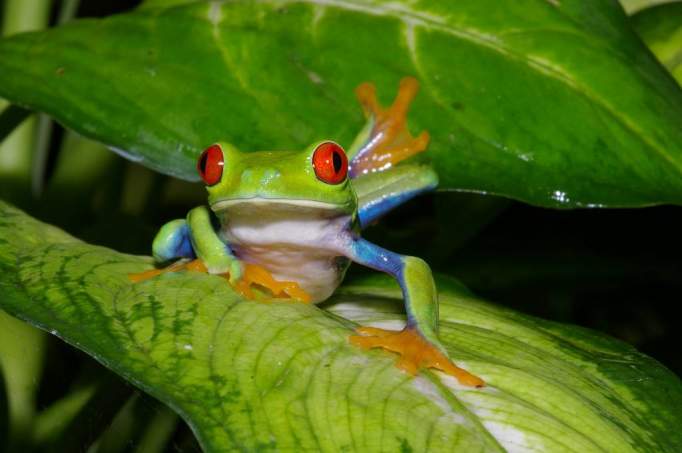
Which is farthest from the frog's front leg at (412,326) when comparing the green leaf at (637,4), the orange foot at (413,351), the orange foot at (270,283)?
the green leaf at (637,4)

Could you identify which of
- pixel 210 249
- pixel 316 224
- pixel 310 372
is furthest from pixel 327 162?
pixel 310 372

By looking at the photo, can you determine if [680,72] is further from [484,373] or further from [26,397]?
[26,397]

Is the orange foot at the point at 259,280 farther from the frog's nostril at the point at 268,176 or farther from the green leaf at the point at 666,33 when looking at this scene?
the green leaf at the point at 666,33

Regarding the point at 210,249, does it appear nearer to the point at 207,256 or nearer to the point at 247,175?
the point at 207,256

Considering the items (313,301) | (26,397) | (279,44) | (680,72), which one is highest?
(680,72)

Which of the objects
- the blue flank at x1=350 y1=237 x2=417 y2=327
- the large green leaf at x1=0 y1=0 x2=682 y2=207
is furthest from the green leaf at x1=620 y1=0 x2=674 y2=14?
the blue flank at x1=350 y1=237 x2=417 y2=327

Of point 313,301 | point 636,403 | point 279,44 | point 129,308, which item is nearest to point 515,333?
point 636,403

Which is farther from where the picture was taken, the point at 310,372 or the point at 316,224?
the point at 316,224
